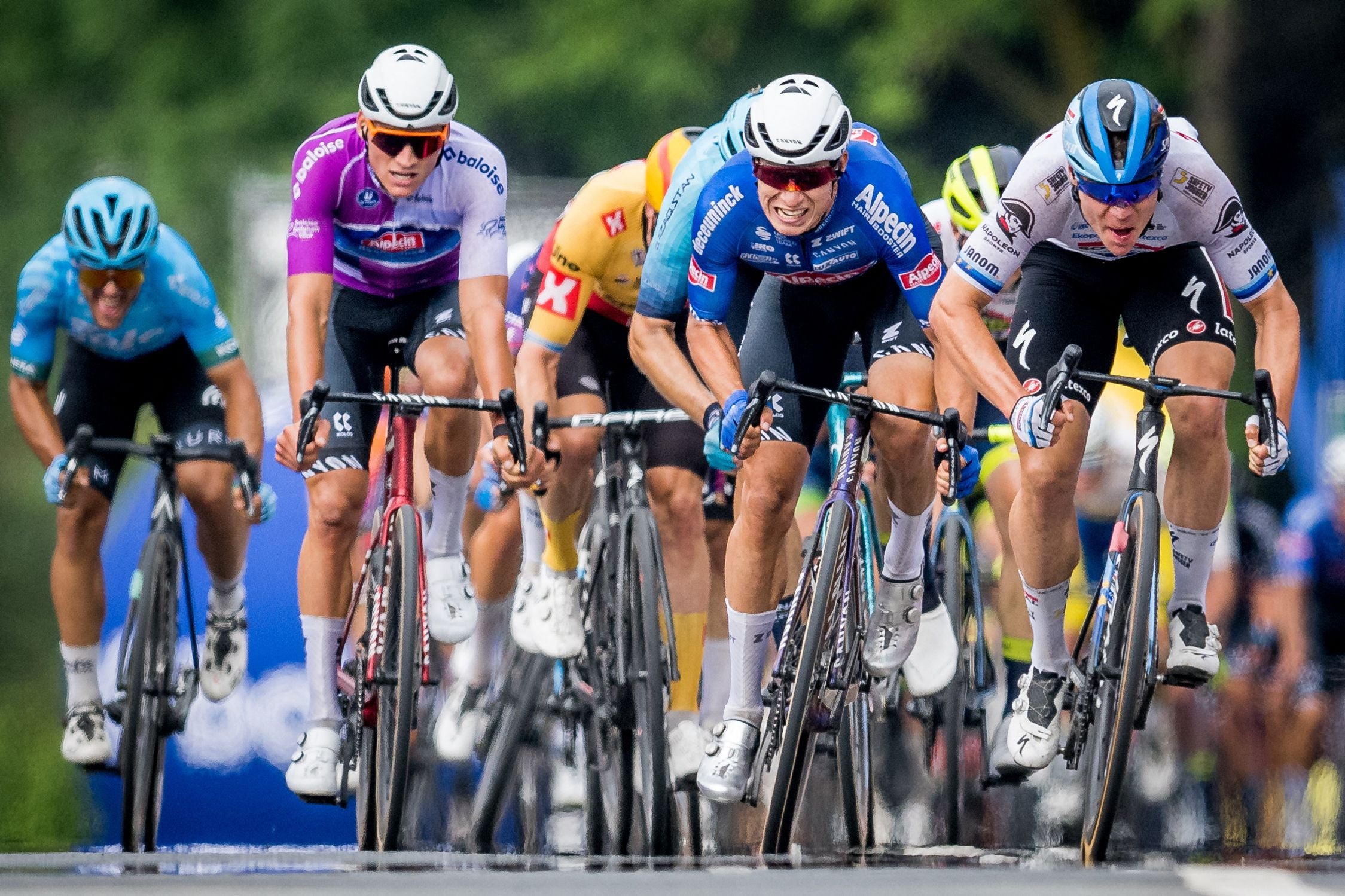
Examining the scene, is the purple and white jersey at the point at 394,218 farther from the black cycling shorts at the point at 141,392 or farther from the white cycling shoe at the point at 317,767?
the white cycling shoe at the point at 317,767

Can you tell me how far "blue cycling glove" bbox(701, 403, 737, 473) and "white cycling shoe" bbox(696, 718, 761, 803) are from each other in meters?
0.89

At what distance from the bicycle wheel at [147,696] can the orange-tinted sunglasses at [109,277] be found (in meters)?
0.96

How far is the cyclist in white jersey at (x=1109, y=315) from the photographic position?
6.53 m

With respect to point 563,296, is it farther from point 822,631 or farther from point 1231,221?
point 1231,221

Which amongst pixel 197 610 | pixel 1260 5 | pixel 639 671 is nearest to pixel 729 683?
pixel 639 671

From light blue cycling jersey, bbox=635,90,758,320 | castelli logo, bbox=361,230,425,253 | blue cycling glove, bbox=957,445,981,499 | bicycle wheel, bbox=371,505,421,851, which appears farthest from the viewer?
castelli logo, bbox=361,230,425,253

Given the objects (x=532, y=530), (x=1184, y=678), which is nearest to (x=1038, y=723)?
(x=1184, y=678)

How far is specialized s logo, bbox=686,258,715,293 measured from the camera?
7.29 metres

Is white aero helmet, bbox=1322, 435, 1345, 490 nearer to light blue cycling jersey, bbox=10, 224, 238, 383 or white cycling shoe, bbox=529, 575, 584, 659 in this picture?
white cycling shoe, bbox=529, 575, 584, 659

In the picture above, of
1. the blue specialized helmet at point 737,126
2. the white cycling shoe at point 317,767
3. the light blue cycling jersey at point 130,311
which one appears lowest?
the white cycling shoe at point 317,767

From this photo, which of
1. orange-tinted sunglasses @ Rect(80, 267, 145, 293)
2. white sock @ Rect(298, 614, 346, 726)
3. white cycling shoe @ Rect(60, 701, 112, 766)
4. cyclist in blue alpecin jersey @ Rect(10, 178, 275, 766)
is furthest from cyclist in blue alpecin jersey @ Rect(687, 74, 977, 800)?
white cycling shoe @ Rect(60, 701, 112, 766)

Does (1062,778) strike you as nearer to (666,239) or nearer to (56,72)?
(666,239)

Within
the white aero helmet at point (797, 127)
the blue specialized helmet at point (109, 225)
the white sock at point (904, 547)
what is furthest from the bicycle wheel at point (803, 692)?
the blue specialized helmet at point (109, 225)

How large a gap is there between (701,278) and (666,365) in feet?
1.31
